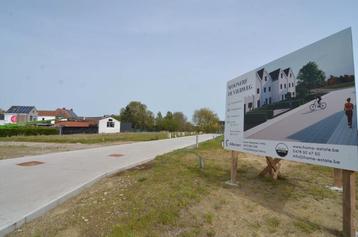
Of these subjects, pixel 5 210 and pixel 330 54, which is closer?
pixel 330 54

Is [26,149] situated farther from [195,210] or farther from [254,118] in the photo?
[254,118]

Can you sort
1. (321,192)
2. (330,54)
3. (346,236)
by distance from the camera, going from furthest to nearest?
(321,192) < (330,54) < (346,236)

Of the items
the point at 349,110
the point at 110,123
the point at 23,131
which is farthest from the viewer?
the point at 110,123

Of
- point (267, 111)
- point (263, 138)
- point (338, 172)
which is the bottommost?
point (338, 172)

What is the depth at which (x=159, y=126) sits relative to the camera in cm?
7831

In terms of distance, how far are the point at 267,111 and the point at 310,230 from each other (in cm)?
268

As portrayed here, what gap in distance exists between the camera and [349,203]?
3.78m

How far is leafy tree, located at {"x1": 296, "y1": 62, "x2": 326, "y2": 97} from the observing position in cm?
441

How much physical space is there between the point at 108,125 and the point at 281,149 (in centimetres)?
6678

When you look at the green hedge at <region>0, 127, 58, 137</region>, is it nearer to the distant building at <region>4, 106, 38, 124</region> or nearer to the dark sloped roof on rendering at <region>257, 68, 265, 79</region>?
the dark sloped roof on rendering at <region>257, 68, 265, 79</region>

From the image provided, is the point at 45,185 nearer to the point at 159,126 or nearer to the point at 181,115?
the point at 159,126

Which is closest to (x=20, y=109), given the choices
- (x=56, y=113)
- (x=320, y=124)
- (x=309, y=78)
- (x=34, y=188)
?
(x=56, y=113)

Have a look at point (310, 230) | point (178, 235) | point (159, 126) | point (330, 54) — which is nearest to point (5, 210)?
point (178, 235)

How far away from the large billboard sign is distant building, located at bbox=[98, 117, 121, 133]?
64.3 meters
